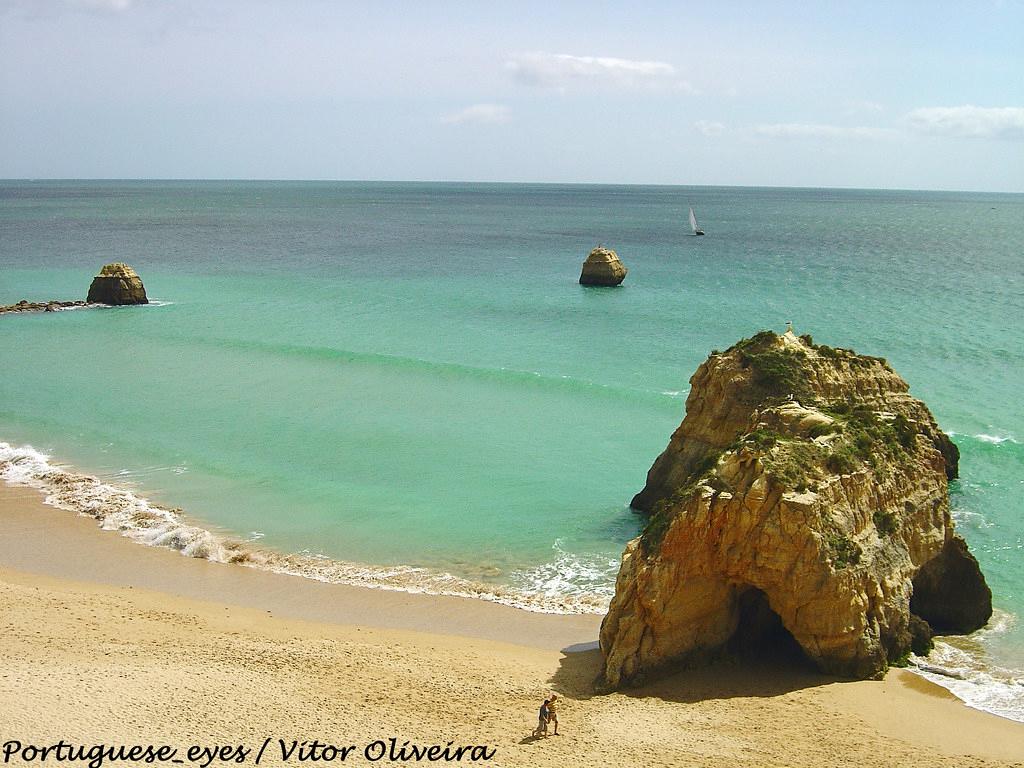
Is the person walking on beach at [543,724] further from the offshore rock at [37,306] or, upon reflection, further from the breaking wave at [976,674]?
the offshore rock at [37,306]

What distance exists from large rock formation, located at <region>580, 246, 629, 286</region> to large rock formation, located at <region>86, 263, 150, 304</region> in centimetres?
3008

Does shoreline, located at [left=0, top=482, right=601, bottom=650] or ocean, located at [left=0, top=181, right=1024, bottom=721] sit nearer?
shoreline, located at [left=0, top=482, right=601, bottom=650]

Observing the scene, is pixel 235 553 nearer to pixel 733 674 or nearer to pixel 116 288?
pixel 733 674

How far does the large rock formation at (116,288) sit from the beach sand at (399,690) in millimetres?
42111

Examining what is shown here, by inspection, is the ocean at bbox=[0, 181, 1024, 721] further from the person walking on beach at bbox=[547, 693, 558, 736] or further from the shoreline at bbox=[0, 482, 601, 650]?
the person walking on beach at bbox=[547, 693, 558, 736]

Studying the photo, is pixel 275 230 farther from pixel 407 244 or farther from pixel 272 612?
pixel 272 612

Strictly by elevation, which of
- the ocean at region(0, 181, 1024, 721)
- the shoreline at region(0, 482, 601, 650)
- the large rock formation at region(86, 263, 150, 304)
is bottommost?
the shoreline at region(0, 482, 601, 650)

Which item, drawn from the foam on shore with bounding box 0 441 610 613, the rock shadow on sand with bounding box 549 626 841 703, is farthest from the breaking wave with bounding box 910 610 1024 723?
the foam on shore with bounding box 0 441 610 613

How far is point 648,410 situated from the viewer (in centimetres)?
3512

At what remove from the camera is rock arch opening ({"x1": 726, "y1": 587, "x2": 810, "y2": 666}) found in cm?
1722

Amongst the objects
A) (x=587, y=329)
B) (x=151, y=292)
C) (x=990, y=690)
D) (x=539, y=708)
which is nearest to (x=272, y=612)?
(x=539, y=708)

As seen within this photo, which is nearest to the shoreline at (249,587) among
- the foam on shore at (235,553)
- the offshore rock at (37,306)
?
the foam on shore at (235,553)

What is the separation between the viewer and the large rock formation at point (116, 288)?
59.5 m

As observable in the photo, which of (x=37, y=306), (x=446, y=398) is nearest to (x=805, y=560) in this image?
(x=446, y=398)
